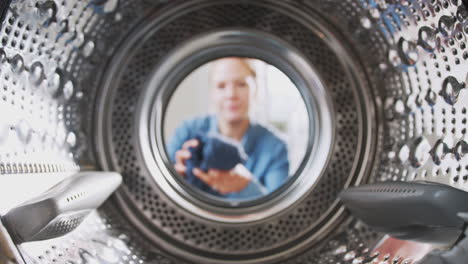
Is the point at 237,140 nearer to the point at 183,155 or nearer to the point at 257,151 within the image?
the point at 257,151

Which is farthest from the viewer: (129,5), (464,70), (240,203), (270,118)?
(270,118)

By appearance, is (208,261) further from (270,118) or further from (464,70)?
(270,118)

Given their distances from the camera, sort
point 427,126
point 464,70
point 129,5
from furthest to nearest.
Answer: point 129,5 → point 427,126 → point 464,70

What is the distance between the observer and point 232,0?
93 centimetres

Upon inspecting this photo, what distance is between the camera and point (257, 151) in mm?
2414

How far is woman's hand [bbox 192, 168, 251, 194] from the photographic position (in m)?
2.26

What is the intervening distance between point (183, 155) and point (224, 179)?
Result: 0.80 ft

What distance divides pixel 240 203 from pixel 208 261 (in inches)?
5.3

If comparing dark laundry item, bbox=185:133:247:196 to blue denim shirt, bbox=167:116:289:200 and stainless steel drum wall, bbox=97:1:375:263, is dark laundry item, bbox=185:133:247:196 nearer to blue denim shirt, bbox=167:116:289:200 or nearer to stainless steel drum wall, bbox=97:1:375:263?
blue denim shirt, bbox=167:116:289:200

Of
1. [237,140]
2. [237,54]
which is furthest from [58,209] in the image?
[237,140]

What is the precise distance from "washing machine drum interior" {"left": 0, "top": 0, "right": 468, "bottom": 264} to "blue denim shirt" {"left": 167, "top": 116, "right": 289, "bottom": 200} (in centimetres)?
117

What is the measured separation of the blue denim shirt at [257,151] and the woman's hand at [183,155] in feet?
0.08

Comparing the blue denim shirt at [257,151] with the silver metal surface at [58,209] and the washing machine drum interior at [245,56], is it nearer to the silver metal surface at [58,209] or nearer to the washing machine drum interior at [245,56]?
the washing machine drum interior at [245,56]

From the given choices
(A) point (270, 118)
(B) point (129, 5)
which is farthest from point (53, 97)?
(A) point (270, 118)
